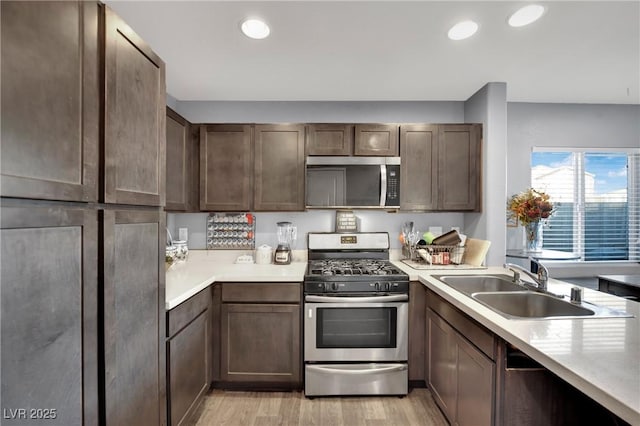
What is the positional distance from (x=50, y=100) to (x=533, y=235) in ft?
11.4

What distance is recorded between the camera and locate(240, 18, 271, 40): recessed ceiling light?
181 cm

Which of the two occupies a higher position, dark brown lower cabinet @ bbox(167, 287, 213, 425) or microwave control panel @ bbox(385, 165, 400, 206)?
microwave control panel @ bbox(385, 165, 400, 206)

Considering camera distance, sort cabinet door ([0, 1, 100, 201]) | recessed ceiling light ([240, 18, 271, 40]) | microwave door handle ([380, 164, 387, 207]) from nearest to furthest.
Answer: cabinet door ([0, 1, 100, 201]) < recessed ceiling light ([240, 18, 271, 40]) < microwave door handle ([380, 164, 387, 207])

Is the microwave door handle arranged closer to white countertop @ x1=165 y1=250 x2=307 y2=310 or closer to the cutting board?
the cutting board

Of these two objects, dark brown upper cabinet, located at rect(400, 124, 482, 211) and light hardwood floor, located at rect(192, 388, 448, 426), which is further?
dark brown upper cabinet, located at rect(400, 124, 482, 211)

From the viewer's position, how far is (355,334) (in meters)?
2.37

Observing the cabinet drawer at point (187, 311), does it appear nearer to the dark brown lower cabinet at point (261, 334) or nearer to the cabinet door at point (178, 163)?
→ the dark brown lower cabinet at point (261, 334)

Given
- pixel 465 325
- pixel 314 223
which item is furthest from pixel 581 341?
pixel 314 223

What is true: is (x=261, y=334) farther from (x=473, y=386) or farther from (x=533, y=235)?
(x=533, y=235)

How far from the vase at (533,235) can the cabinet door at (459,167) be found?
61 centimetres

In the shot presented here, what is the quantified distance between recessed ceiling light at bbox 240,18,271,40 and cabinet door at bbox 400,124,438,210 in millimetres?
1430

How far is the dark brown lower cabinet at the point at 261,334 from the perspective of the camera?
7.85ft

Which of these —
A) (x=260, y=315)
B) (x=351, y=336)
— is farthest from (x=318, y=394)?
(x=260, y=315)

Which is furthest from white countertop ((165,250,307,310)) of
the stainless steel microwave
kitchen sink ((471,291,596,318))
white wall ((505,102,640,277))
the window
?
the window
